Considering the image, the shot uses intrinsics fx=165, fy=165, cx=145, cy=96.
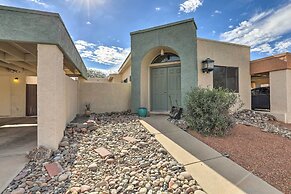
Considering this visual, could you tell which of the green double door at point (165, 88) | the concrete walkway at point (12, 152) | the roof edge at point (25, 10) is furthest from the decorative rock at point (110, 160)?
the green double door at point (165, 88)

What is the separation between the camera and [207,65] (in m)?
8.52

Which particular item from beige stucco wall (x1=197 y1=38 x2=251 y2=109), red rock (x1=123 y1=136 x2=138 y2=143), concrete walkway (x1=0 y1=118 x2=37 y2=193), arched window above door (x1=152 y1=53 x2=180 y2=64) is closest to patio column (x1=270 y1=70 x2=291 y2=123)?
beige stucco wall (x1=197 y1=38 x2=251 y2=109)

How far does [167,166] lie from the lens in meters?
3.64

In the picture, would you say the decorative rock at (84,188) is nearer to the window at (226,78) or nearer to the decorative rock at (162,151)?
the decorative rock at (162,151)

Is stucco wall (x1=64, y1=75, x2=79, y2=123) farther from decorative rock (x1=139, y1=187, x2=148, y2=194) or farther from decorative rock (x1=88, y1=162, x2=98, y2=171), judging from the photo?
decorative rock (x1=139, y1=187, x2=148, y2=194)

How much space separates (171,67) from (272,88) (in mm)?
6349

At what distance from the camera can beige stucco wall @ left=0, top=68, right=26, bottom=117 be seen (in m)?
10.8

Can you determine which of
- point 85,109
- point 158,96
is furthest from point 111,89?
point 158,96

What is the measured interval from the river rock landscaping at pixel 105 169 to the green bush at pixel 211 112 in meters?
1.91

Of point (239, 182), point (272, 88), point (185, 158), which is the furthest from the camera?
point (272, 88)

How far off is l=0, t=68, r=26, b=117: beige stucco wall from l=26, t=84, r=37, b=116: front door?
231mm

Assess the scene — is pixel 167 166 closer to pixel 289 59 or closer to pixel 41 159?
pixel 41 159

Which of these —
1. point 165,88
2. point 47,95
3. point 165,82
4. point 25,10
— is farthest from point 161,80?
point 25,10

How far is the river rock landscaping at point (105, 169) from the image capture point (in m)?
3.00
